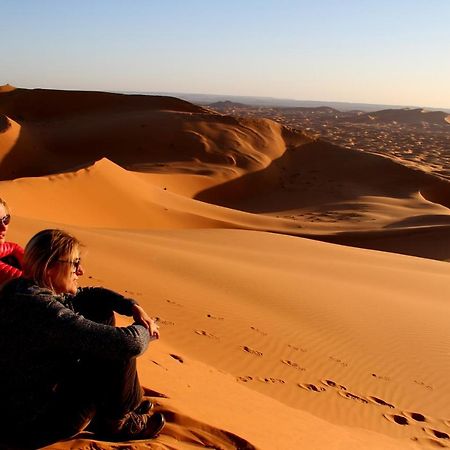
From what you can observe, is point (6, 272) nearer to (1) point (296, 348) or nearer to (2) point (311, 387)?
(2) point (311, 387)

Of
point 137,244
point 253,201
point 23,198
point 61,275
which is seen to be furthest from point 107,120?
point 61,275

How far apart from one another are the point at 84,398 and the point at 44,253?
0.72m

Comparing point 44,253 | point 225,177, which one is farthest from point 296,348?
point 225,177

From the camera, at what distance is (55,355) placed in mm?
2318

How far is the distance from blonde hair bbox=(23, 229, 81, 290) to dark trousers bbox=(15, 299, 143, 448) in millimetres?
445

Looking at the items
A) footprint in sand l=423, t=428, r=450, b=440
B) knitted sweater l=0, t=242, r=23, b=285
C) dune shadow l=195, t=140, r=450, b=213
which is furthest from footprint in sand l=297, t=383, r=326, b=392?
dune shadow l=195, t=140, r=450, b=213

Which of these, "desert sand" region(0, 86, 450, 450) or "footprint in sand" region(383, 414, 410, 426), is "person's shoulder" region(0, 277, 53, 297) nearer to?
"desert sand" region(0, 86, 450, 450)

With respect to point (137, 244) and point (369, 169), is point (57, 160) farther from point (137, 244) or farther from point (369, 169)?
point (137, 244)

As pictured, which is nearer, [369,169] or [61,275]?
[61,275]

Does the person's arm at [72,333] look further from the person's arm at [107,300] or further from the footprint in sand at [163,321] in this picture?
the footprint in sand at [163,321]

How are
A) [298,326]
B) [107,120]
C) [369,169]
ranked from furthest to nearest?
[107,120] → [369,169] → [298,326]

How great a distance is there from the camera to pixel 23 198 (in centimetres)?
1354

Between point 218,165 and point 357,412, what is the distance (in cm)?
2444

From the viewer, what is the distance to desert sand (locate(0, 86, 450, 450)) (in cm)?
387
